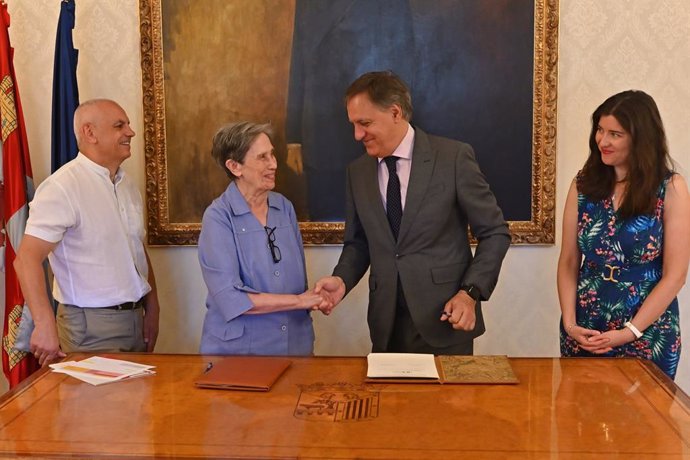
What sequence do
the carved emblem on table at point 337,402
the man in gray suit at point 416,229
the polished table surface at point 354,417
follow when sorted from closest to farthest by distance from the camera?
1. the polished table surface at point 354,417
2. the carved emblem on table at point 337,402
3. the man in gray suit at point 416,229

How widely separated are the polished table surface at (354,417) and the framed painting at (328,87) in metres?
1.48

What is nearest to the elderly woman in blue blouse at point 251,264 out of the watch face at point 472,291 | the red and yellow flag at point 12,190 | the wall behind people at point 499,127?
A: the watch face at point 472,291

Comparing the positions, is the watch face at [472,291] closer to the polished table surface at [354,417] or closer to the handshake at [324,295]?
the polished table surface at [354,417]

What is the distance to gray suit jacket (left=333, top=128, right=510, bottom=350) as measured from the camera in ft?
8.57

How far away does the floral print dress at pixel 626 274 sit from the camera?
8.03ft

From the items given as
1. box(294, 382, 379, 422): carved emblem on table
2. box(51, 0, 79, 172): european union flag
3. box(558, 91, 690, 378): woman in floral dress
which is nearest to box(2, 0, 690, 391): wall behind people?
box(51, 0, 79, 172): european union flag

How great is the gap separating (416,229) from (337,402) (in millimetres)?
909

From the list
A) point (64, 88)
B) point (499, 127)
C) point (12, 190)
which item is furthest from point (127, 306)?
point (499, 127)

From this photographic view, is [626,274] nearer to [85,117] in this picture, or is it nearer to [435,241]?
[435,241]

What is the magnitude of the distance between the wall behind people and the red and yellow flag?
305 millimetres

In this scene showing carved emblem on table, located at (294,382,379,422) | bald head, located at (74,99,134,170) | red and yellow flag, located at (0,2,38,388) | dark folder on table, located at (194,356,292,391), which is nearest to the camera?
carved emblem on table, located at (294,382,379,422)

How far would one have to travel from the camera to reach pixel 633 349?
249cm

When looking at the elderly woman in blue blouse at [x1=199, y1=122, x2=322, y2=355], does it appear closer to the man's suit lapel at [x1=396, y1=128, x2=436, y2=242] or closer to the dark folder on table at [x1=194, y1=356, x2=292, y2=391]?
the dark folder on table at [x1=194, y1=356, x2=292, y2=391]

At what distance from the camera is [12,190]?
334 centimetres
